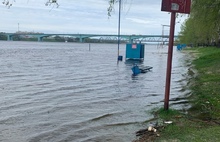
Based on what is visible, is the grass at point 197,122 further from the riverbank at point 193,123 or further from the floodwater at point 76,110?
the floodwater at point 76,110

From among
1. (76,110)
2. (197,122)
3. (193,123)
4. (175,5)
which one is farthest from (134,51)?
(193,123)

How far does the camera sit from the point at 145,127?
9016 millimetres

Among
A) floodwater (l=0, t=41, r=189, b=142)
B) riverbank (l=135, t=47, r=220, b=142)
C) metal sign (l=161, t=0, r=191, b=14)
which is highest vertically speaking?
metal sign (l=161, t=0, r=191, b=14)

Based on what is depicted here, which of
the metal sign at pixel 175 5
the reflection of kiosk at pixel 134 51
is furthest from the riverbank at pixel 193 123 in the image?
the reflection of kiosk at pixel 134 51

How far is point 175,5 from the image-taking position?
9.21 m

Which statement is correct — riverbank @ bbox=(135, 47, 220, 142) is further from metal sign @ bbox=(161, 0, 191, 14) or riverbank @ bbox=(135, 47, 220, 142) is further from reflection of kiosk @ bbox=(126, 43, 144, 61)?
reflection of kiosk @ bbox=(126, 43, 144, 61)

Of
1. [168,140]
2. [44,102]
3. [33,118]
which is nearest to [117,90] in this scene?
[44,102]

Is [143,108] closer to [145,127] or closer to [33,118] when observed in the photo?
[145,127]

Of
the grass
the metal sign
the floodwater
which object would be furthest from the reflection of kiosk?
the metal sign

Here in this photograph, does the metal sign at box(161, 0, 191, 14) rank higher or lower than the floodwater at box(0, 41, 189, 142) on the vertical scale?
higher

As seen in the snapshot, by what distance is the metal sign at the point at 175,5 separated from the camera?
30.0 feet

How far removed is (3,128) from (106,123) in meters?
3.14

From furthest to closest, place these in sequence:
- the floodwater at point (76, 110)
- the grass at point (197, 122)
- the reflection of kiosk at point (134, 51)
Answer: the reflection of kiosk at point (134, 51) → the floodwater at point (76, 110) → the grass at point (197, 122)

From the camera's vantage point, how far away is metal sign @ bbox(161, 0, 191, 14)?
915 centimetres
